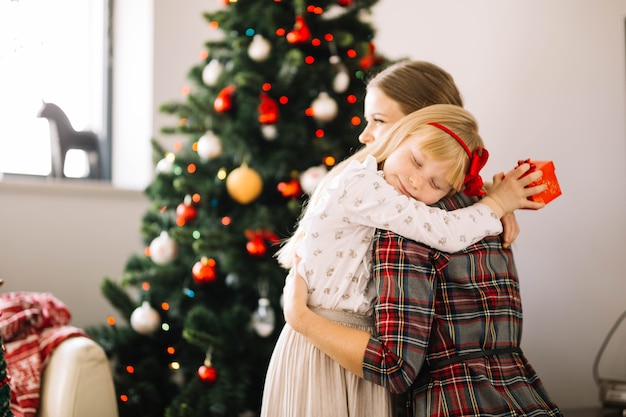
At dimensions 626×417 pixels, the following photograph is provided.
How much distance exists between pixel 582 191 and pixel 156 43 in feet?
6.80

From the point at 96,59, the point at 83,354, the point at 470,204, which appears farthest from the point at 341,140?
the point at 96,59

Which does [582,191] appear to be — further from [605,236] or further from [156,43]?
[156,43]

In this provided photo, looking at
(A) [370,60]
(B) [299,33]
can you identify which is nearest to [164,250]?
(B) [299,33]

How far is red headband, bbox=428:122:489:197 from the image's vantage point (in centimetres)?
143

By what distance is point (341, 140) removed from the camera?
232 centimetres

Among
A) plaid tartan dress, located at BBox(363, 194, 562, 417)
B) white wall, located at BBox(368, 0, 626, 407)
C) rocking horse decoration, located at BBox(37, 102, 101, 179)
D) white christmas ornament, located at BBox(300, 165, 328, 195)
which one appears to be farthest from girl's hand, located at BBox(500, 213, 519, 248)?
rocking horse decoration, located at BBox(37, 102, 101, 179)

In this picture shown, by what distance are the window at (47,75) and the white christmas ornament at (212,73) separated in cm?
136

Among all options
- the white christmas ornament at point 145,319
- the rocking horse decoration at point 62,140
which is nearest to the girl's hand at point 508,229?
the white christmas ornament at point 145,319

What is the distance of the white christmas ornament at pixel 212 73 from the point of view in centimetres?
→ 234

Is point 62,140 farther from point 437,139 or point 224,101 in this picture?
point 437,139

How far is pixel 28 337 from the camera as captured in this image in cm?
212

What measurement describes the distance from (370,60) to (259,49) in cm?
39

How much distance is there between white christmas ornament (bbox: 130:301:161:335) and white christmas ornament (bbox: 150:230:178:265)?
0.57 ft

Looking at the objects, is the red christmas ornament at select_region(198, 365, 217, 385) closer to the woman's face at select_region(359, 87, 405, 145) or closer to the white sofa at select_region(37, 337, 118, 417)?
the white sofa at select_region(37, 337, 118, 417)
